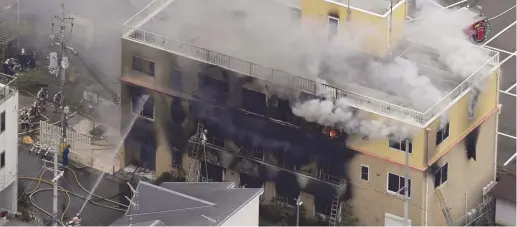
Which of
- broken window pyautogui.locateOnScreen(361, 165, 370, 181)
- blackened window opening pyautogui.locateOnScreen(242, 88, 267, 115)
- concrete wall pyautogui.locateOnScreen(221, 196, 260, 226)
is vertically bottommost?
concrete wall pyautogui.locateOnScreen(221, 196, 260, 226)

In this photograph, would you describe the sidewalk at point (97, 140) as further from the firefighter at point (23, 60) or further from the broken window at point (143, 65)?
the broken window at point (143, 65)

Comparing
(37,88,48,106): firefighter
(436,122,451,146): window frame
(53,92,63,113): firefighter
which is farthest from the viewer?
(37,88,48,106): firefighter

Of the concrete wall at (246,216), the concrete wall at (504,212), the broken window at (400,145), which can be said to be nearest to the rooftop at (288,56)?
the broken window at (400,145)

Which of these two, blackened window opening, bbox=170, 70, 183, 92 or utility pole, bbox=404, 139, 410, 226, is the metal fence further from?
utility pole, bbox=404, 139, 410, 226

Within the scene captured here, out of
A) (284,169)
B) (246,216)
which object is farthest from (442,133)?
(246,216)

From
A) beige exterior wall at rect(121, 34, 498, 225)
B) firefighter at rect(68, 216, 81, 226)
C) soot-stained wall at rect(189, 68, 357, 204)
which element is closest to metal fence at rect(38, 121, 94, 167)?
beige exterior wall at rect(121, 34, 498, 225)

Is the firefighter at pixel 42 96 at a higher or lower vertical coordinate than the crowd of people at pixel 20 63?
lower

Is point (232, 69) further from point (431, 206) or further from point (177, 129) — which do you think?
point (431, 206)

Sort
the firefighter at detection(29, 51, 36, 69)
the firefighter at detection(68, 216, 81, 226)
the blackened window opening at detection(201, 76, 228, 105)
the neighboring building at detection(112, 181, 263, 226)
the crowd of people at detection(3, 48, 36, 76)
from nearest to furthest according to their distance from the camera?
the neighboring building at detection(112, 181, 263, 226) → the firefighter at detection(68, 216, 81, 226) → the blackened window opening at detection(201, 76, 228, 105) → the crowd of people at detection(3, 48, 36, 76) → the firefighter at detection(29, 51, 36, 69)
